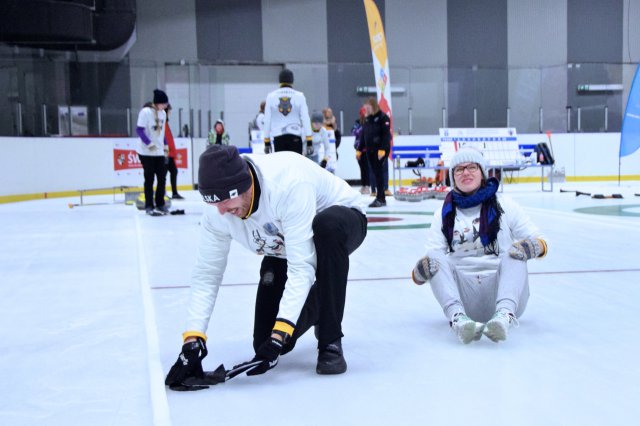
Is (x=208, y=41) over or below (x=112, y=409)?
over

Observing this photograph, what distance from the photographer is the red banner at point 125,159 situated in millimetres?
12650

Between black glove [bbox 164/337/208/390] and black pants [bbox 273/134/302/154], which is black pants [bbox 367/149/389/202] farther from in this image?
black glove [bbox 164/337/208/390]

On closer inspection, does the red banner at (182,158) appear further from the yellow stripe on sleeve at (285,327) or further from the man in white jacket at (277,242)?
the yellow stripe on sleeve at (285,327)

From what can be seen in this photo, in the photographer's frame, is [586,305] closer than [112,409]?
No

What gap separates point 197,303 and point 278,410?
41 cm

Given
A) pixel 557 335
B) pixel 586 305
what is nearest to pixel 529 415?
pixel 557 335

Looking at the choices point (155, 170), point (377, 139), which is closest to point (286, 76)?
point (155, 170)

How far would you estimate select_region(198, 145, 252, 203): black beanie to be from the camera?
6.21 ft

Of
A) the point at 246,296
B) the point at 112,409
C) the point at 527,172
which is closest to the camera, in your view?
the point at 112,409

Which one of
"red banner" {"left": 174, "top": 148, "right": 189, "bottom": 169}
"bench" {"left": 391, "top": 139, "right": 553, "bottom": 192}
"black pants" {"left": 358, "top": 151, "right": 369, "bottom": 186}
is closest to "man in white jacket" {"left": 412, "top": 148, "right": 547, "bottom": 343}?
"bench" {"left": 391, "top": 139, "right": 553, "bottom": 192}

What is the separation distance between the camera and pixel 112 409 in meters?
1.89

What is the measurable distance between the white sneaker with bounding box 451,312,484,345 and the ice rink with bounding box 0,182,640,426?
32 mm

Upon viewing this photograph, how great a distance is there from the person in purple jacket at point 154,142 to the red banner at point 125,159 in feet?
14.8

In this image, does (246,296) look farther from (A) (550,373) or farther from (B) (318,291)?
(A) (550,373)
